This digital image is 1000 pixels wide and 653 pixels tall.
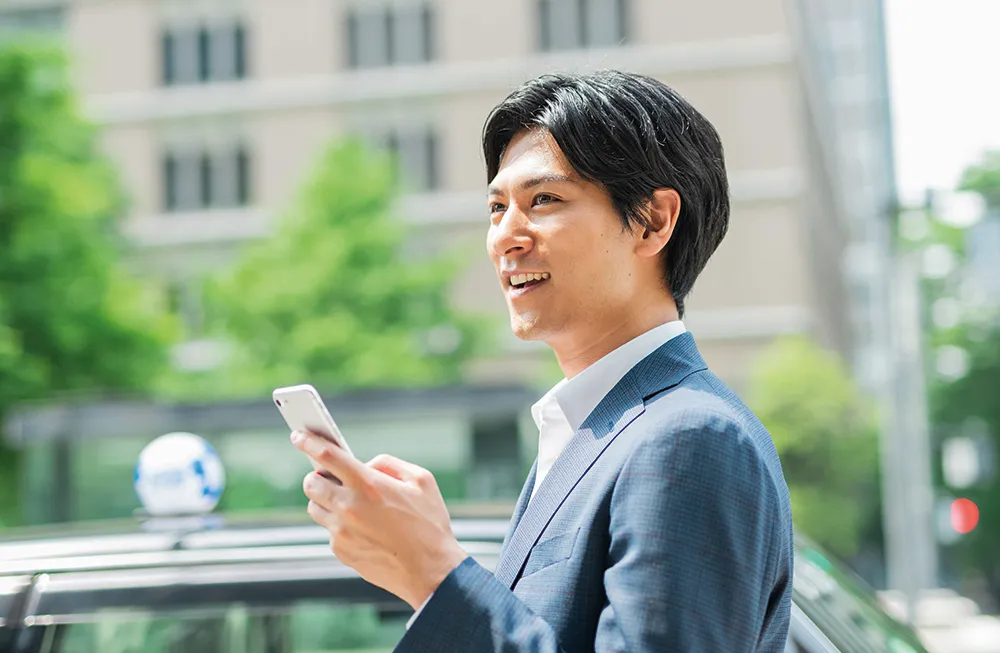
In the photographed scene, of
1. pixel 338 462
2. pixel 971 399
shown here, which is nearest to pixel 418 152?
pixel 971 399

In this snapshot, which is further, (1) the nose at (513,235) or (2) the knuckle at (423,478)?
(1) the nose at (513,235)

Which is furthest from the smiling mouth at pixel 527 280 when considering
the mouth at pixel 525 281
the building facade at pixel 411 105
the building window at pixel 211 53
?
the building window at pixel 211 53

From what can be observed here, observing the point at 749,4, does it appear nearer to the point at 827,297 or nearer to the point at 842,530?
the point at 842,530

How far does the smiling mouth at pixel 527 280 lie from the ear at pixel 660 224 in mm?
128

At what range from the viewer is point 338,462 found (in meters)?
1.39

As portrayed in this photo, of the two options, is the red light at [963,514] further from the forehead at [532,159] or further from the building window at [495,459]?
the forehead at [532,159]

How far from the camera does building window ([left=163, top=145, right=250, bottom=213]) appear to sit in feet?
101

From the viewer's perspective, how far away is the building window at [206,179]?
30734 mm

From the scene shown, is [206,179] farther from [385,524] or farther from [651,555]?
[651,555]

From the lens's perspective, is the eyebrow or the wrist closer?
the wrist

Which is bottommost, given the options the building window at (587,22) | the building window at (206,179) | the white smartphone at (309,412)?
the white smartphone at (309,412)

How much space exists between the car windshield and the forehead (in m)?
1.18

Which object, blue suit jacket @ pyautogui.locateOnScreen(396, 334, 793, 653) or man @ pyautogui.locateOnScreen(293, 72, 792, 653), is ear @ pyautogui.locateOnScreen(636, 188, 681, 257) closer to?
man @ pyautogui.locateOnScreen(293, 72, 792, 653)

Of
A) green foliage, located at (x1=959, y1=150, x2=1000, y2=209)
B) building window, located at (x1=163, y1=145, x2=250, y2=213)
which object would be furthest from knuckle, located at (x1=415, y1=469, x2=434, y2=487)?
building window, located at (x1=163, y1=145, x2=250, y2=213)
